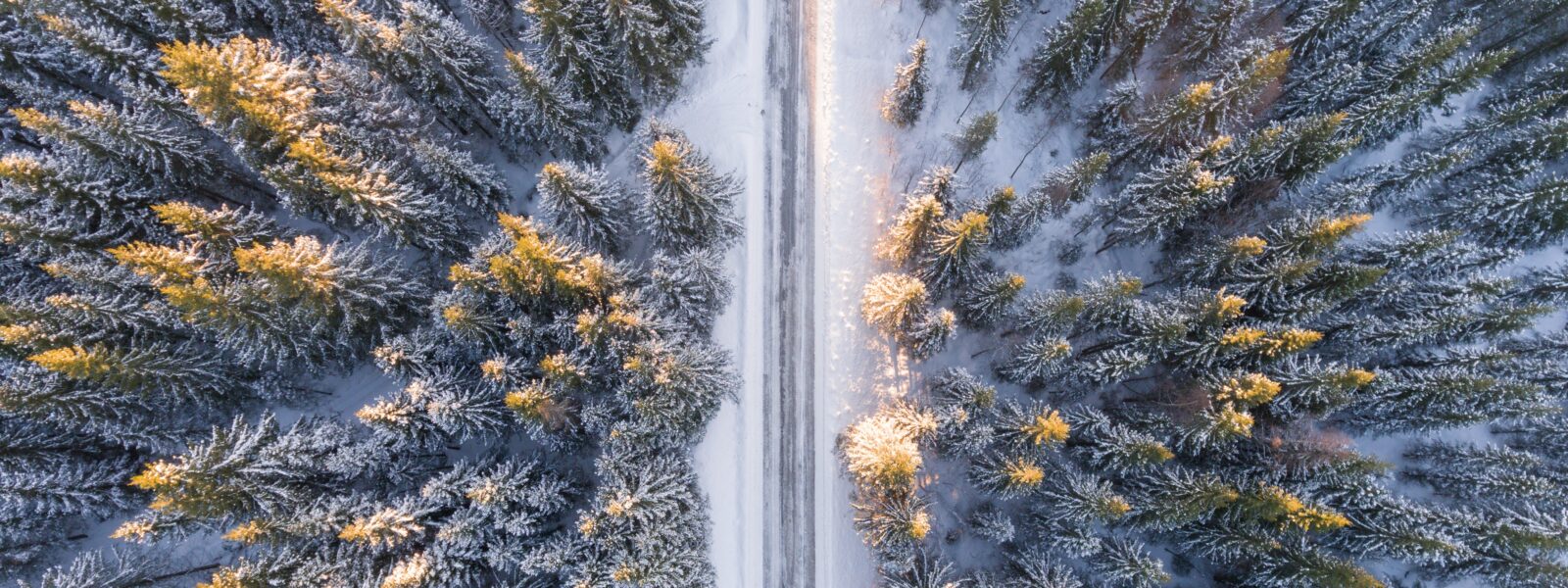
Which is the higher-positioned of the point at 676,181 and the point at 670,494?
the point at 676,181

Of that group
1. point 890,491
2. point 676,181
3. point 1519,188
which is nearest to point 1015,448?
point 890,491

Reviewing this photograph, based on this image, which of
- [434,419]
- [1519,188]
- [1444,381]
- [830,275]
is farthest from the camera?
[830,275]

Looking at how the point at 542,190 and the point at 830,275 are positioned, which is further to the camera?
the point at 830,275

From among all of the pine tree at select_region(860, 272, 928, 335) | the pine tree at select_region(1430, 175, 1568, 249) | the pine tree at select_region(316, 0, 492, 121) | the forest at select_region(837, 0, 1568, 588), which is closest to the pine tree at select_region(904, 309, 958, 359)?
the forest at select_region(837, 0, 1568, 588)

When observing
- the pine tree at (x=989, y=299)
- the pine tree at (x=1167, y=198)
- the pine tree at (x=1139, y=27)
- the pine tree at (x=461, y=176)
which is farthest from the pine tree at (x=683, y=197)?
the pine tree at (x=1139, y=27)

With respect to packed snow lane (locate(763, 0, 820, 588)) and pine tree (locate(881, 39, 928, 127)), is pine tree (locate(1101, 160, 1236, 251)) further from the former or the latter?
packed snow lane (locate(763, 0, 820, 588))

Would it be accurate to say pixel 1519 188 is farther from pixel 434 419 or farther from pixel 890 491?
pixel 434 419

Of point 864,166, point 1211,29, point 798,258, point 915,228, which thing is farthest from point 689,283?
point 1211,29
